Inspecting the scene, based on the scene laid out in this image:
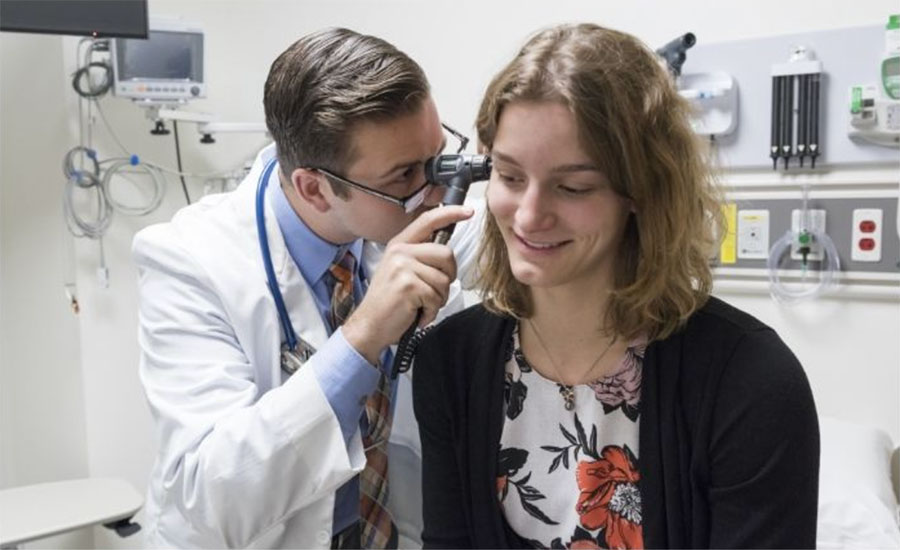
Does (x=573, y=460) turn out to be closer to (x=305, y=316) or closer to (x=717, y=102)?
(x=305, y=316)

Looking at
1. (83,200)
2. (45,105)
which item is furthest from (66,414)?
(45,105)

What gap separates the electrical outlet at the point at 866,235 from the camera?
1964 mm

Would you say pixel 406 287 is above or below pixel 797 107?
below

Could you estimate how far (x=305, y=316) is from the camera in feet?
4.43

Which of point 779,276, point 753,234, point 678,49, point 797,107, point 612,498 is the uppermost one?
point 678,49

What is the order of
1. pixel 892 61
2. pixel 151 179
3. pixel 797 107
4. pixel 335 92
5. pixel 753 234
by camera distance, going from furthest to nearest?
pixel 151 179
pixel 753 234
pixel 797 107
pixel 892 61
pixel 335 92

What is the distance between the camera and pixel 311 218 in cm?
139

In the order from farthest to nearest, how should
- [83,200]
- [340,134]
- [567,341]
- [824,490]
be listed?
[83,200]
[824,490]
[340,134]
[567,341]

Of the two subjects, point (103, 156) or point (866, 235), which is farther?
point (103, 156)

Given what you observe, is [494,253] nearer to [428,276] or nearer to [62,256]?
[428,276]

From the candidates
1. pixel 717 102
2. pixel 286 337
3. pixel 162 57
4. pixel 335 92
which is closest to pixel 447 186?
pixel 335 92

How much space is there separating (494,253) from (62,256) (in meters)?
2.12

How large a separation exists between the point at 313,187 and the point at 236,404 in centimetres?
39

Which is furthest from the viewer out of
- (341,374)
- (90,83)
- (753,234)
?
(90,83)
